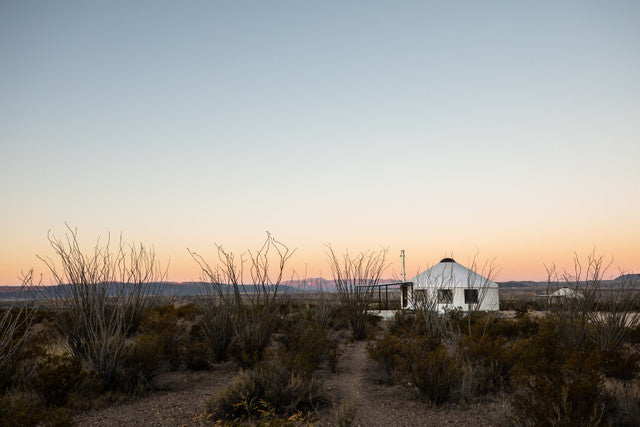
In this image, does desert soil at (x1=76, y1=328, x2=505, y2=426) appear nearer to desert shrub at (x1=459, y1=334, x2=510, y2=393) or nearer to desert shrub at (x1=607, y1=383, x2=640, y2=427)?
desert shrub at (x1=459, y1=334, x2=510, y2=393)

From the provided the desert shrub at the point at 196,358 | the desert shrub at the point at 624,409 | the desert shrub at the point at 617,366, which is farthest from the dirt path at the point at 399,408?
the desert shrub at the point at 196,358

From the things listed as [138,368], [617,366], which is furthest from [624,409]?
[138,368]

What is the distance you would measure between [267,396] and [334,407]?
81 centimetres

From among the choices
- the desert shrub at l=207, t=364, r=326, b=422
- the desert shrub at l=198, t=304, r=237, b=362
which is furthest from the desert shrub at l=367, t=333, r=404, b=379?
the desert shrub at l=198, t=304, r=237, b=362

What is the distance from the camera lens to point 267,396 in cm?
529

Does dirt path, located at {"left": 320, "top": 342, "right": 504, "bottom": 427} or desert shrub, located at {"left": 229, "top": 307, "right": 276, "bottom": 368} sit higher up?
desert shrub, located at {"left": 229, "top": 307, "right": 276, "bottom": 368}

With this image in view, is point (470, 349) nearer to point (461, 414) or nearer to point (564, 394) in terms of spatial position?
point (461, 414)

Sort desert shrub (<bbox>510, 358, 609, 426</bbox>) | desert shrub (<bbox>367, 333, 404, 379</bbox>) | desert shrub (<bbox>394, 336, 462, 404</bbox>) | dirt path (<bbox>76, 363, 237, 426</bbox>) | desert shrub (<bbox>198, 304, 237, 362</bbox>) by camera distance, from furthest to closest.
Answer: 1. desert shrub (<bbox>198, 304, 237, 362</bbox>)
2. desert shrub (<bbox>367, 333, 404, 379</bbox>)
3. desert shrub (<bbox>394, 336, 462, 404</bbox>)
4. dirt path (<bbox>76, 363, 237, 426</bbox>)
5. desert shrub (<bbox>510, 358, 609, 426</bbox>)

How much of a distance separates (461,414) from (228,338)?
4.55 meters

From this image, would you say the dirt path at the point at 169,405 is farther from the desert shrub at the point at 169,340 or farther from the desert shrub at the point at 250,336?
the desert shrub at the point at 250,336

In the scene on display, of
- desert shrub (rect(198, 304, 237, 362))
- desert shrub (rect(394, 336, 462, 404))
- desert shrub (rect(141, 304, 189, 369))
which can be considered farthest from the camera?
desert shrub (rect(198, 304, 237, 362))

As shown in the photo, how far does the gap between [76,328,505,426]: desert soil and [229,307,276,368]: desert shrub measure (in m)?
0.40

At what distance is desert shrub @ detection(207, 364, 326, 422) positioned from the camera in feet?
16.8

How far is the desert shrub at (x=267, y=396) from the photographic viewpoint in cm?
512
